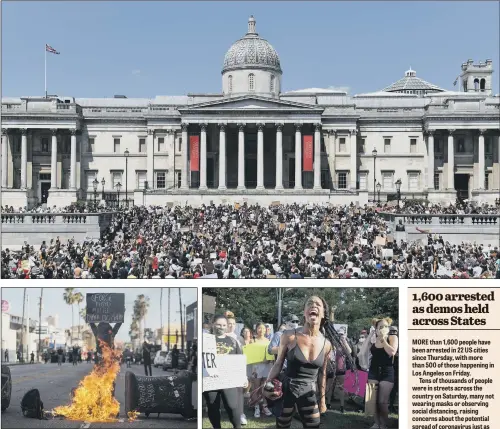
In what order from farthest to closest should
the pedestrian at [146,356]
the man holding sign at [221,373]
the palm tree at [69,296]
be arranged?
the palm tree at [69,296] → the pedestrian at [146,356] → the man holding sign at [221,373]

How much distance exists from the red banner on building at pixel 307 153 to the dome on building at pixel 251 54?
8.83 m

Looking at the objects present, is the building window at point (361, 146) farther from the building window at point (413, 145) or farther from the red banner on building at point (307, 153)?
the red banner on building at point (307, 153)

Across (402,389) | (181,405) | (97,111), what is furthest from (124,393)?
(97,111)

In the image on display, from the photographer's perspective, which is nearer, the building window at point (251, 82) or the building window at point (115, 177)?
the building window at point (251, 82)

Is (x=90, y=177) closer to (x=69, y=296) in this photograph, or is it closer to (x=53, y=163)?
(x=53, y=163)

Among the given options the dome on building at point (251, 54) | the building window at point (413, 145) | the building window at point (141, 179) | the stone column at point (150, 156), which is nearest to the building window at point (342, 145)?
the building window at point (413, 145)

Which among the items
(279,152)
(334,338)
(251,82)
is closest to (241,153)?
(279,152)

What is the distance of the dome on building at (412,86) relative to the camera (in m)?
106

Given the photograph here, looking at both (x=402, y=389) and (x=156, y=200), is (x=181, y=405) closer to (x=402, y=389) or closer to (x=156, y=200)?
(x=402, y=389)

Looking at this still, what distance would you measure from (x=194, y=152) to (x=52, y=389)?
55163 millimetres

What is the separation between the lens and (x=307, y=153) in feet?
267

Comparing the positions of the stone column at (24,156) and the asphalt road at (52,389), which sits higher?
the stone column at (24,156)

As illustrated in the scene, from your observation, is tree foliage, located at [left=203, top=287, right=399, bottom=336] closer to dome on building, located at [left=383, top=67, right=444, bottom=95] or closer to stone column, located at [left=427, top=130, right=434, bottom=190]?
stone column, located at [left=427, top=130, right=434, bottom=190]

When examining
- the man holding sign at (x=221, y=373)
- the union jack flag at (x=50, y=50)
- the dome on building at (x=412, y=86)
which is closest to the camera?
the man holding sign at (x=221, y=373)
